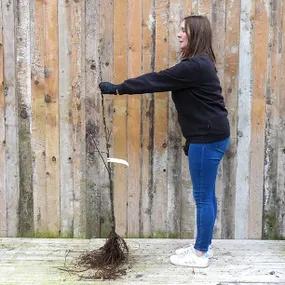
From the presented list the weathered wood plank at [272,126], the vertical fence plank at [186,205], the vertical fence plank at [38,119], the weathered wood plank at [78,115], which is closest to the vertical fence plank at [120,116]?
the weathered wood plank at [78,115]

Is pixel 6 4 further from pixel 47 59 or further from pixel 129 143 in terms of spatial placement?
pixel 129 143

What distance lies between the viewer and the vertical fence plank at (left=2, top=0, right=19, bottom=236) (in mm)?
4293

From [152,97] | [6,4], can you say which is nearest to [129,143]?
[152,97]

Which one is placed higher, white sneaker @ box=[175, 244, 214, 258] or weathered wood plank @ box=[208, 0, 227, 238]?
weathered wood plank @ box=[208, 0, 227, 238]

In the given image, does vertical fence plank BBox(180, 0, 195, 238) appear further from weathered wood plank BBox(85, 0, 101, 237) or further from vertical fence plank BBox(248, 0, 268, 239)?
weathered wood plank BBox(85, 0, 101, 237)

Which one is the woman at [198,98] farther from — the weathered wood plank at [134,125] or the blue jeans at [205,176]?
the weathered wood plank at [134,125]

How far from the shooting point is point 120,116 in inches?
171

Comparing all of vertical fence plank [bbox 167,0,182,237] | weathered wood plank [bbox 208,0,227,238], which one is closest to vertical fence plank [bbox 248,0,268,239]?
weathered wood plank [bbox 208,0,227,238]

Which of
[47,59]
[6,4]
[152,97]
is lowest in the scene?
[152,97]

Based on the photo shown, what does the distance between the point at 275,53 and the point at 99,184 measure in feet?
5.02

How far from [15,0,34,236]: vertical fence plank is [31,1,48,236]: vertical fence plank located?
0.03m

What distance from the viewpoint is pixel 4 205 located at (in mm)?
4453

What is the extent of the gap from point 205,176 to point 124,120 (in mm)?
833

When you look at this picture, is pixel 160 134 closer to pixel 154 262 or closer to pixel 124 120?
pixel 124 120
